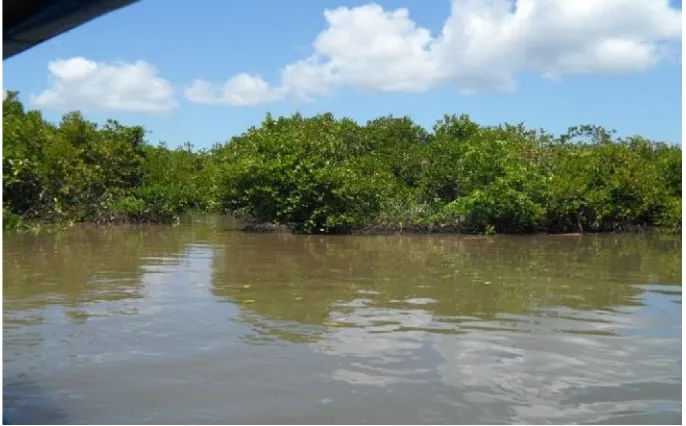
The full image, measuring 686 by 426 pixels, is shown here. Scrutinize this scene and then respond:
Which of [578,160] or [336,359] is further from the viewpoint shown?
[578,160]

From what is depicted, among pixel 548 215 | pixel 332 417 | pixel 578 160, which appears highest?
pixel 578 160

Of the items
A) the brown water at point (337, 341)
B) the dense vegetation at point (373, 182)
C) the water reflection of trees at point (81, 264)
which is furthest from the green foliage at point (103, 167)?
the brown water at point (337, 341)

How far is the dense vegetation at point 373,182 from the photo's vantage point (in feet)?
68.8

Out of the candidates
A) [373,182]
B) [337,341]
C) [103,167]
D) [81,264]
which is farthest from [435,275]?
[103,167]

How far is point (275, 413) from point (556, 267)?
10.0 metres

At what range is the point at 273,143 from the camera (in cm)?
2141

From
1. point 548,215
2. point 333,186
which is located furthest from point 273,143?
point 548,215

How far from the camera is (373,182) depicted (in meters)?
21.2

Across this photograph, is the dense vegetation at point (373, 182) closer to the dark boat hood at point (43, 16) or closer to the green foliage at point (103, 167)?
the green foliage at point (103, 167)

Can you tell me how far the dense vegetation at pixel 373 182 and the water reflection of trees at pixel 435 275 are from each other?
1.98 m

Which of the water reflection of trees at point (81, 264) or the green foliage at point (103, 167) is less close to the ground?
the green foliage at point (103, 167)

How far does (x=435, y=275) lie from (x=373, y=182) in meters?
9.18

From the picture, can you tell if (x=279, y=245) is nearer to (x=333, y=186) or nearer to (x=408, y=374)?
(x=333, y=186)

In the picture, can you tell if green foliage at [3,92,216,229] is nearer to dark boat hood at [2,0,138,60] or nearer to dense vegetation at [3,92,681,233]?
dense vegetation at [3,92,681,233]
